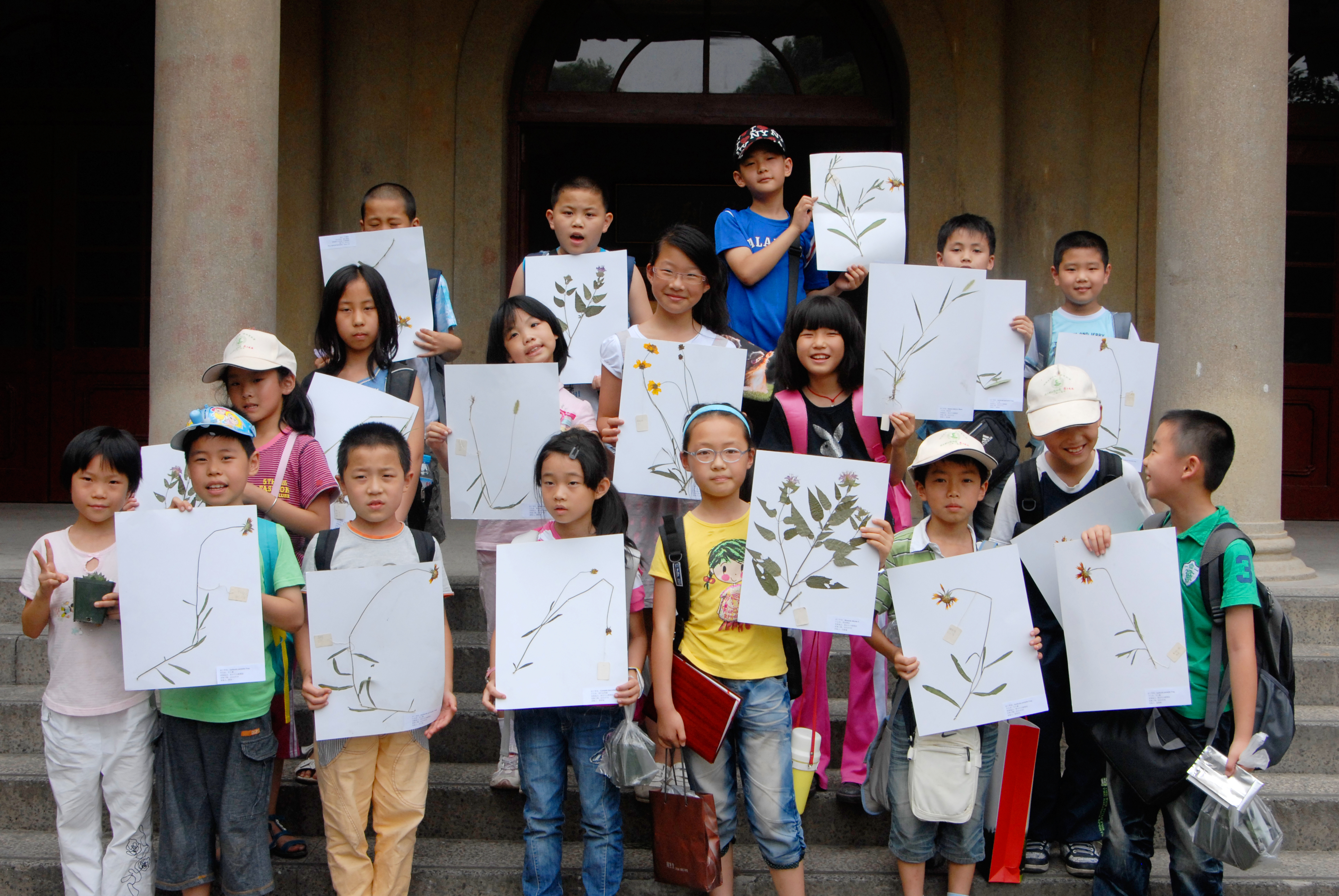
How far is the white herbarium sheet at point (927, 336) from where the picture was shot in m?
3.74

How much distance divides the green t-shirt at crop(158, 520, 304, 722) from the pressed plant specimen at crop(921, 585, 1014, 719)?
1905 millimetres

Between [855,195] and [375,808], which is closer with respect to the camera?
[375,808]

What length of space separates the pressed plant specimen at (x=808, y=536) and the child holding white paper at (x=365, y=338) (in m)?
1.32

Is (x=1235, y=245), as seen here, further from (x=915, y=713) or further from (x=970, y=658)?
(x=915, y=713)

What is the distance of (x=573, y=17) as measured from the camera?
747 cm

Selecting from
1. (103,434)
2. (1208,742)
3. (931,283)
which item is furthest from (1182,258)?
(103,434)

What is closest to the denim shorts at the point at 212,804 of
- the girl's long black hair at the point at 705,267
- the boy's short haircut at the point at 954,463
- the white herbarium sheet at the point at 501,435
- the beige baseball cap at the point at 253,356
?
the white herbarium sheet at the point at 501,435

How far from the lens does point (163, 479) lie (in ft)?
11.9

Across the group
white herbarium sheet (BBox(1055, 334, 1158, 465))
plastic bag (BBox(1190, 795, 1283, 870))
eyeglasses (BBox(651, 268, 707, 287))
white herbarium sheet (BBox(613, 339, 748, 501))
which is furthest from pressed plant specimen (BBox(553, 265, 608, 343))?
plastic bag (BBox(1190, 795, 1283, 870))

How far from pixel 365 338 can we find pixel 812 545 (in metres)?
1.76

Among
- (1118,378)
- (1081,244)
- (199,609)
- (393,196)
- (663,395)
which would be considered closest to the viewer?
(199,609)

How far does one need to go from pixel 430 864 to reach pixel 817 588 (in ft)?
5.27

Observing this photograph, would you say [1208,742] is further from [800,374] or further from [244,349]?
[244,349]

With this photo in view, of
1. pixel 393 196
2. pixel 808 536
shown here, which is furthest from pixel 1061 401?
pixel 393 196
